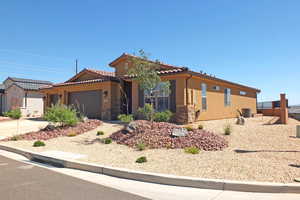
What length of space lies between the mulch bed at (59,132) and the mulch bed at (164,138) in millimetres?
3308

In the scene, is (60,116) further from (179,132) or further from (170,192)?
(170,192)

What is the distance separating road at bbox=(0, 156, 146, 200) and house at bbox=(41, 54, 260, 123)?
748cm

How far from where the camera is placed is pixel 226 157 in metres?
6.58

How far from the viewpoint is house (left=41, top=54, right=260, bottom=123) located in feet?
44.4

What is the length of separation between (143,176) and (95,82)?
13.1 meters

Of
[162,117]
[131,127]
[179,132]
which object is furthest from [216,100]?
[131,127]

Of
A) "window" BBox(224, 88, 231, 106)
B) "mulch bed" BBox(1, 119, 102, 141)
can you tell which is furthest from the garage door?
"window" BBox(224, 88, 231, 106)

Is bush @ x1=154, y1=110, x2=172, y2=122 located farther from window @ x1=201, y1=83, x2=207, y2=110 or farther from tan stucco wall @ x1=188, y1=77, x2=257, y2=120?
window @ x1=201, y1=83, x2=207, y2=110

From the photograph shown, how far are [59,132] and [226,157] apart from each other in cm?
936

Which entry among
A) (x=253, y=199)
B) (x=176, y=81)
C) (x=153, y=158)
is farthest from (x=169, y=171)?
(x=176, y=81)

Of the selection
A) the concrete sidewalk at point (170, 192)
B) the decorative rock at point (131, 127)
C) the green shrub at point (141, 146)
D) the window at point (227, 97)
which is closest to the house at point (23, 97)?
the decorative rock at point (131, 127)

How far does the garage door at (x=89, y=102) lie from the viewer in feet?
58.6

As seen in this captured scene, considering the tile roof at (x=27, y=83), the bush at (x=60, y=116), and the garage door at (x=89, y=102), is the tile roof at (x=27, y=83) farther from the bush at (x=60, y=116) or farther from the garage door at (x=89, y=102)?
the bush at (x=60, y=116)

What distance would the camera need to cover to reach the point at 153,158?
6875 mm
